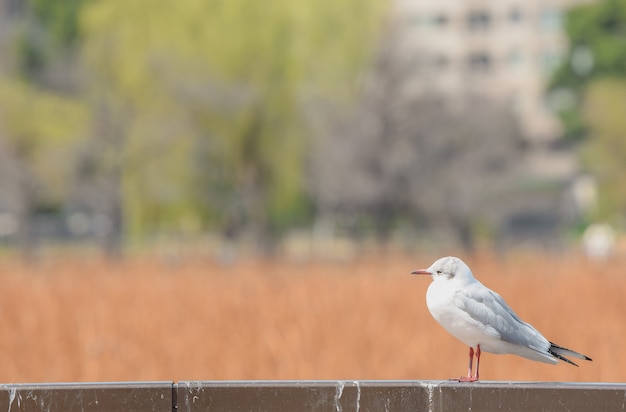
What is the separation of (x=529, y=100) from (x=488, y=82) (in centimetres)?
266

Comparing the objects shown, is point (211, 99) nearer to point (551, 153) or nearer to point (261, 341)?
point (261, 341)

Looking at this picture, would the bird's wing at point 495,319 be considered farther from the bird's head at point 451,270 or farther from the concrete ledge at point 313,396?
the concrete ledge at point 313,396

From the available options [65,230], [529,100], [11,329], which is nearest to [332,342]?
[11,329]

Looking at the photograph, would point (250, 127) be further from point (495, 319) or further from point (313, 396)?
point (495, 319)

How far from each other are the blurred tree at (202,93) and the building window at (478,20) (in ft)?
135

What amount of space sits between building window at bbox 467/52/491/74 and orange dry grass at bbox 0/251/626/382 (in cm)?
6166

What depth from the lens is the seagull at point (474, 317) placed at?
311 cm

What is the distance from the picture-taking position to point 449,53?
7319cm

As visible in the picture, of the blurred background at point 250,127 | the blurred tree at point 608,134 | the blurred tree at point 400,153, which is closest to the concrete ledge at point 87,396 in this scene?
the blurred background at point 250,127

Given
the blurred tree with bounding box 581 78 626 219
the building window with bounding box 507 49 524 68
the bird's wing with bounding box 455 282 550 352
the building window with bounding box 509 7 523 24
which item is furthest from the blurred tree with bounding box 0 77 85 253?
the building window with bounding box 509 7 523 24

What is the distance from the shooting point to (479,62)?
7350cm

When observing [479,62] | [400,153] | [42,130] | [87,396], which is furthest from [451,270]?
[479,62]

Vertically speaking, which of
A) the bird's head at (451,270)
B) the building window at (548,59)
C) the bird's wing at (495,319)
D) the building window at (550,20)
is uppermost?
the building window at (550,20)

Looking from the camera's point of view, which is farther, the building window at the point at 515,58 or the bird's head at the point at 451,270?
the building window at the point at 515,58
